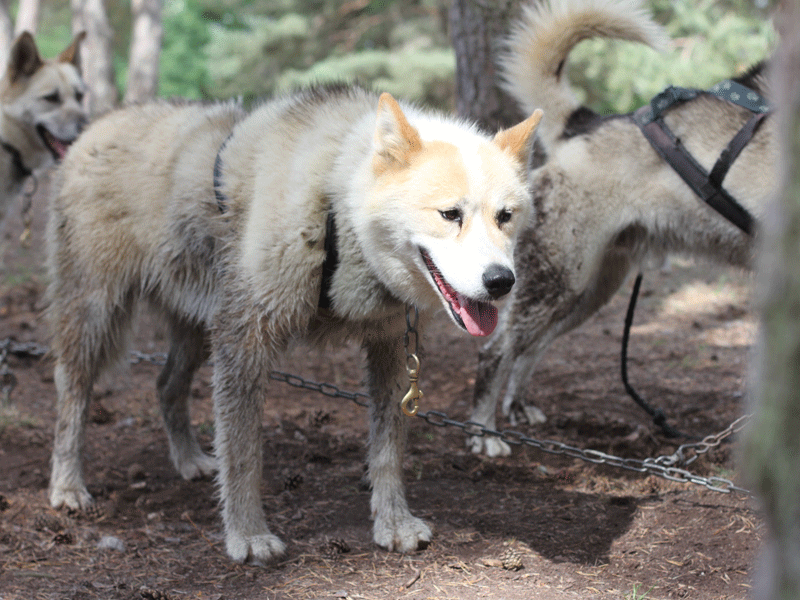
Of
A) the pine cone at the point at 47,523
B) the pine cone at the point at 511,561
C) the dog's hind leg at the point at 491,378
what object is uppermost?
the pine cone at the point at 511,561

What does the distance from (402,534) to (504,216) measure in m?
1.37

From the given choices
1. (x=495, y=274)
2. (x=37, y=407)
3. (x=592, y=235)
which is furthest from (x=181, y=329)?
(x=592, y=235)

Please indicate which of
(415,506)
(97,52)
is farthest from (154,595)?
(97,52)

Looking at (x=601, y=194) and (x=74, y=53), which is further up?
(x=601, y=194)

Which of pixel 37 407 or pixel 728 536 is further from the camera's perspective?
pixel 37 407

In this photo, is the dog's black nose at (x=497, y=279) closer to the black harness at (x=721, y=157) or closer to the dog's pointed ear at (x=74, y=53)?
the black harness at (x=721, y=157)

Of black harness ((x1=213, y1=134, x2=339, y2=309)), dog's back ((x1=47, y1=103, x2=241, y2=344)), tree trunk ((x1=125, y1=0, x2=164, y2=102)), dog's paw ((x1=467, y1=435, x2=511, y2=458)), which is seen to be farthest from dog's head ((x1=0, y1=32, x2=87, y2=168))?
tree trunk ((x1=125, y1=0, x2=164, y2=102))

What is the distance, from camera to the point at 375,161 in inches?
99.7

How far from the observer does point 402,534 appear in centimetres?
282

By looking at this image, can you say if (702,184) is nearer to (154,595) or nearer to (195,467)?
(195,467)

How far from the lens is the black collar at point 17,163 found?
5105 millimetres

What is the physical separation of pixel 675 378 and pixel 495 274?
388 cm

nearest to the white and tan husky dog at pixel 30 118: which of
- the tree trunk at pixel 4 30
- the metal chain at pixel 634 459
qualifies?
the metal chain at pixel 634 459

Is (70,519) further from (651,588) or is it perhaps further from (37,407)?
(651,588)
